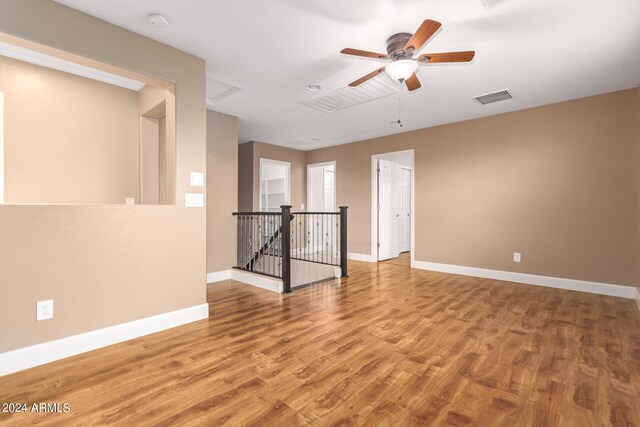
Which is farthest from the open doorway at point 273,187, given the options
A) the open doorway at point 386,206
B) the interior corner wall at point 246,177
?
the open doorway at point 386,206

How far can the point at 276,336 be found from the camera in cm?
264

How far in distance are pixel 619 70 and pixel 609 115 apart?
34.1 inches

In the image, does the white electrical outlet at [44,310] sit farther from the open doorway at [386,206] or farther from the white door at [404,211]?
the white door at [404,211]

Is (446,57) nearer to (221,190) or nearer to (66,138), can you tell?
(221,190)

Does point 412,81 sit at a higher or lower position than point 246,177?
higher

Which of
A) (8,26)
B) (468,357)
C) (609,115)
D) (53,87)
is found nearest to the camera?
(8,26)

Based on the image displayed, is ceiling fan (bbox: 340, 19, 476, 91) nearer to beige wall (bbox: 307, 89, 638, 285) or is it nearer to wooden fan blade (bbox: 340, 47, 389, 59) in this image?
wooden fan blade (bbox: 340, 47, 389, 59)

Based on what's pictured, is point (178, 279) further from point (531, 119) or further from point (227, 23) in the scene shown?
point (531, 119)

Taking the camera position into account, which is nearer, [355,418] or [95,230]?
[355,418]

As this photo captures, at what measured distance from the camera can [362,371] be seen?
2.06 m

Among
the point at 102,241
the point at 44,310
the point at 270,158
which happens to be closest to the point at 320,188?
the point at 270,158

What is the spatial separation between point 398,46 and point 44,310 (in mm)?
3541

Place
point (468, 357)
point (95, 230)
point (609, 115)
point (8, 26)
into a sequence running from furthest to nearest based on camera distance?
point (609, 115) → point (95, 230) → point (468, 357) → point (8, 26)

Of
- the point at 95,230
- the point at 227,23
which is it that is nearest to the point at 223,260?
the point at 95,230
